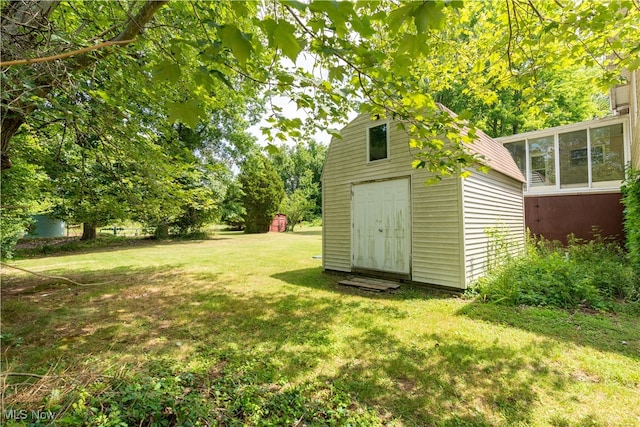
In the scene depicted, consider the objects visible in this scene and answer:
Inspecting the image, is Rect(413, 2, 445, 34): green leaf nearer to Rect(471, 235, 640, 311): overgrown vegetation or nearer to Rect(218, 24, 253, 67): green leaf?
Rect(218, 24, 253, 67): green leaf

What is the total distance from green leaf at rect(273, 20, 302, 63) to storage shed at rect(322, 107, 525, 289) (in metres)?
4.82

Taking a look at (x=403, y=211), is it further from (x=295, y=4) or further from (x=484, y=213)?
(x=295, y=4)

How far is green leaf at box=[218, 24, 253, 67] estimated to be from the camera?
135cm

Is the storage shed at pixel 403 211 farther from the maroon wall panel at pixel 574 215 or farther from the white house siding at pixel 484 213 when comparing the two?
the maroon wall panel at pixel 574 215

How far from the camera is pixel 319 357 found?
3.13 m

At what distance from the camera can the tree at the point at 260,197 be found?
Result: 21547mm

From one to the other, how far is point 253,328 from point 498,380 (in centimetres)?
301

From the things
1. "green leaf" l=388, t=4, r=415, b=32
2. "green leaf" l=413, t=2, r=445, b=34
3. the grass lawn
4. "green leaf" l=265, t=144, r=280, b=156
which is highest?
"green leaf" l=388, t=4, r=415, b=32

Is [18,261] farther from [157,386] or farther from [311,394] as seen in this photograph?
[311,394]

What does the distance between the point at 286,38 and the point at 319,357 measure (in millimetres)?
3095

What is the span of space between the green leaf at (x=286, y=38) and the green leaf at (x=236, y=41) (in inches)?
6.6

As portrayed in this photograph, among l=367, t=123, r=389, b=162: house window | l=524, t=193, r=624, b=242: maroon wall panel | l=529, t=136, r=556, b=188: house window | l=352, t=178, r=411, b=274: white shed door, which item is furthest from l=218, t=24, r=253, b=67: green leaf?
l=529, t=136, r=556, b=188: house window

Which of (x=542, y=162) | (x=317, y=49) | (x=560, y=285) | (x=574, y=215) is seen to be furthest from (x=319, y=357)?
→ (x=542, y=162)

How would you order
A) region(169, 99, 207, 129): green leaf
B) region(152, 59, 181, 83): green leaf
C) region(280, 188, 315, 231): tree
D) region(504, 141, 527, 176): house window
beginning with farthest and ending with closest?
region(280, 188, 315, 231): tree, region(504, 141, 527, 176): house window, region(169, 99, 207, 129): green leaf, region(152, 59, 181, 83): green leaf
